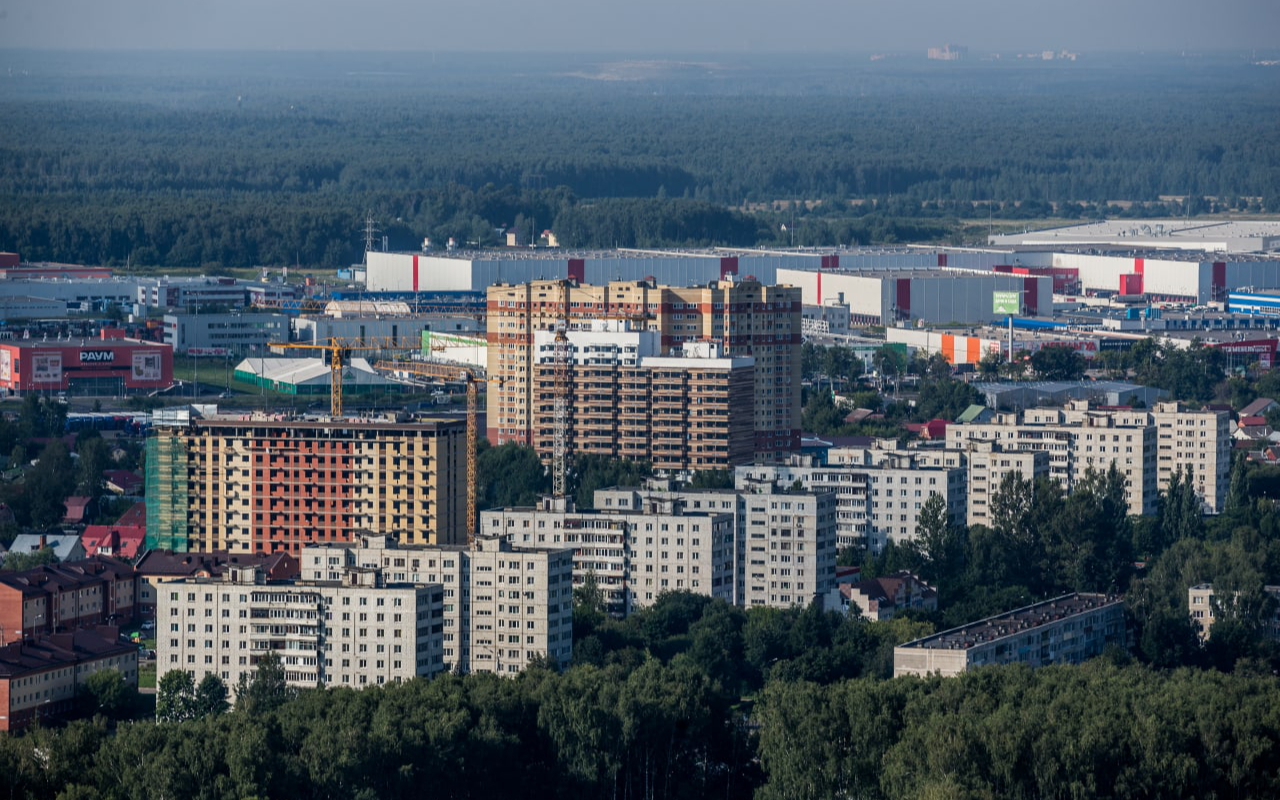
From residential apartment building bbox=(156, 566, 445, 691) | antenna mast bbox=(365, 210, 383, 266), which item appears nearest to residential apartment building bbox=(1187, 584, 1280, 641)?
residential apartment building bbox=(156, 566, 445, 691)

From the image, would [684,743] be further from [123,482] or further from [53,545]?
[123,482]

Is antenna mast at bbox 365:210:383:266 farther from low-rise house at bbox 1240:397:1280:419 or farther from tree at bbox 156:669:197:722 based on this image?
tree at bbox 156:669:197:722

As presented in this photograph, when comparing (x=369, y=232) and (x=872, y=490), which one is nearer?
(x=872, y=490)

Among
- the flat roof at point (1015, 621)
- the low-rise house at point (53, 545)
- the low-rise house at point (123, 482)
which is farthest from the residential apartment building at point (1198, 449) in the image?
the low-rise house at point (53, 545)

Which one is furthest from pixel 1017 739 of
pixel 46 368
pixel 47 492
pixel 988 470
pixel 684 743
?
pixel 46 368

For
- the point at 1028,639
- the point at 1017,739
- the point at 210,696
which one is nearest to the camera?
the point at 1017,739

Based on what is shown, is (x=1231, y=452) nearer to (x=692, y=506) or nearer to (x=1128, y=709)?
(x=692, y=506)
